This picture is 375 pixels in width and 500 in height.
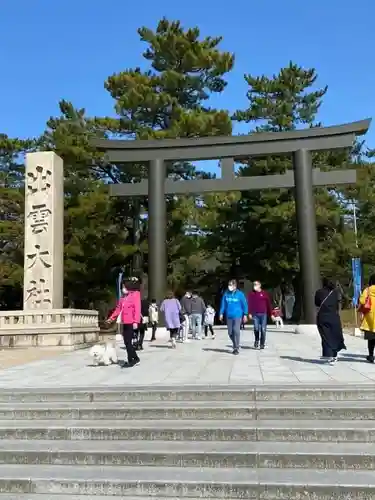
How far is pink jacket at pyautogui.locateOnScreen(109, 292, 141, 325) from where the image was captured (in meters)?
8.84

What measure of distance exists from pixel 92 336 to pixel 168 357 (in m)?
6.25

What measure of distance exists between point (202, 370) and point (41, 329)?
703 centimetres

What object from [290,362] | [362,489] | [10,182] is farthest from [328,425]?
[10,182]

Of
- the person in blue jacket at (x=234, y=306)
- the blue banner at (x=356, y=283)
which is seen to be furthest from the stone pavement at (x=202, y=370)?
the blue banner at (x=356, y=283)

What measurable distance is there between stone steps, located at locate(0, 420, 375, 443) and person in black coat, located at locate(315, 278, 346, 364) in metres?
3.54

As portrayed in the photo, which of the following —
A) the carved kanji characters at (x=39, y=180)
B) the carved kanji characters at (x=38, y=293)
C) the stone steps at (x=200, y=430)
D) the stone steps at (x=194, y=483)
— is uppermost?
the carved kanji characters at (x=39, y=180)

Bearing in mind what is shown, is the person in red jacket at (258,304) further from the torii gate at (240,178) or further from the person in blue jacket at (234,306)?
the torii gate at (240,178)

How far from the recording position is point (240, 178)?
18953 millimetres

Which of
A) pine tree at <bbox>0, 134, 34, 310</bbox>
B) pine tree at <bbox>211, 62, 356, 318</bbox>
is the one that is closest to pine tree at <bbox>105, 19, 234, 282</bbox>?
pine tree at <bbox>211, 62, 356, 318</bbox>

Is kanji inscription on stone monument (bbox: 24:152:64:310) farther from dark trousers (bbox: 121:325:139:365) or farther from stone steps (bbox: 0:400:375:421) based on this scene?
stone steps (bbox: 0:400:375:421)

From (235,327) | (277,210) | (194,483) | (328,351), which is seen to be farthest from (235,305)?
(277,210)

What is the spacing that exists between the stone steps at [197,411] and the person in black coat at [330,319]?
120 inches

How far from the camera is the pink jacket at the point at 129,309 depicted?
29.0 feet

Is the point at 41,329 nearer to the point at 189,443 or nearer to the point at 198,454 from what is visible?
the point at 189,443
